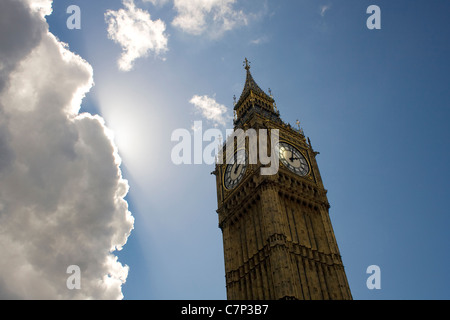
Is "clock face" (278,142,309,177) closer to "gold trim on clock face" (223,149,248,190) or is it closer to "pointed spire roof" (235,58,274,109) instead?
"gold trim on clock face" (223,149,248,190)

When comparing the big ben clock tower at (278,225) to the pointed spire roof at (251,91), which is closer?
the big ben clock tower at (278,225)

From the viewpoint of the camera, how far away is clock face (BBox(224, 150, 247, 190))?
58.9 metres

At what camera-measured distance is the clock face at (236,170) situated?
58875 mm

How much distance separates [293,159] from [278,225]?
47.3 feet

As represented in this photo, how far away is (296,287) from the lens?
44.4 metres

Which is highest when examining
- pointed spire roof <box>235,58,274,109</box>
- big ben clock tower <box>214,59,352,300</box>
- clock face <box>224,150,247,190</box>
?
pointed spire roof <box>235,58,274,109</box>

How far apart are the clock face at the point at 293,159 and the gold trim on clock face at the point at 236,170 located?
553 centimetres

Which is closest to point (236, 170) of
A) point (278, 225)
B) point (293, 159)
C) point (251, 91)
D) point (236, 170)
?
point (236, 170)

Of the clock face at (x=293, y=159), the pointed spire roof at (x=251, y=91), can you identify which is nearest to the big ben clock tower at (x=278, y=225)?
the clock face at (x=293, y=159)

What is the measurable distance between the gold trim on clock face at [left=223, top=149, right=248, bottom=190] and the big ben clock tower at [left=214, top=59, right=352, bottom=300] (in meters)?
0.09

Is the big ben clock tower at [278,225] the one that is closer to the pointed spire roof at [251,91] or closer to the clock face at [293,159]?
the clock face at [293,159]

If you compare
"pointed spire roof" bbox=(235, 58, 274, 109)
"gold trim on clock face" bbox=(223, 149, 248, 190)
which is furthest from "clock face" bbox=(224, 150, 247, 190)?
"pointed spire roof" bbox=(235, 58, 274, 109)
